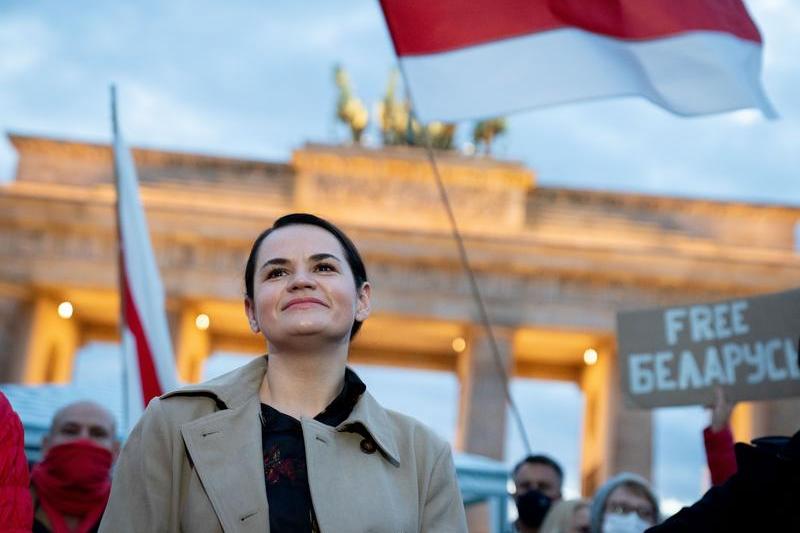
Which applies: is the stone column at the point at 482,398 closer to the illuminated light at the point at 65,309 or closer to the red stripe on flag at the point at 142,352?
the illuminated light at the point at 65,309

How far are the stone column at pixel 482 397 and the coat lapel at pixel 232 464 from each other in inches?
1120

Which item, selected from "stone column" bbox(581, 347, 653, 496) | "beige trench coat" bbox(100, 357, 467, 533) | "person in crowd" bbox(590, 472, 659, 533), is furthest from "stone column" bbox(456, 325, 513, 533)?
"beige trench coat" bbox(100, 357, 467, 533)

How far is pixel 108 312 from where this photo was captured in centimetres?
3503

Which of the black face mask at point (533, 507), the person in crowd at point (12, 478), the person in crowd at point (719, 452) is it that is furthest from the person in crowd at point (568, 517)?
the person in crowd at point (12, 478)

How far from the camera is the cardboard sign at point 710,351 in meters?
5.56

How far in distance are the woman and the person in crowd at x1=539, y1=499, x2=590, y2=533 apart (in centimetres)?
328

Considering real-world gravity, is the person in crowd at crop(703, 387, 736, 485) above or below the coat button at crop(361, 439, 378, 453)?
above

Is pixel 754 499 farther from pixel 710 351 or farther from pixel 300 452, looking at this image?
pixel 710 351

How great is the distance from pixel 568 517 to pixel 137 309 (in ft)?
10.2

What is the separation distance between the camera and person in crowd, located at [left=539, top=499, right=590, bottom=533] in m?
5.96

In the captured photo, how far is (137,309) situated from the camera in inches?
300

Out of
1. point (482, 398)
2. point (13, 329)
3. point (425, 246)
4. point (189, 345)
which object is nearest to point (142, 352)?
point (482, 398)

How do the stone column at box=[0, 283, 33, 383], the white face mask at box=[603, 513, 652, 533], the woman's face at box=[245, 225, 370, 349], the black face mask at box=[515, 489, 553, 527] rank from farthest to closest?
the stone column at box=[0, 283, 33, 383] < the black face mask at box=[515, 489, 553, 527] < the white face mask at box=[603, 513, 652, 533] < the woman's face at box=[245, 225, 370, 349]

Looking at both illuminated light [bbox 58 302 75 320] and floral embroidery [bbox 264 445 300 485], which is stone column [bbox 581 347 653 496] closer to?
illuminated light [bbox 58 302 75 320]
